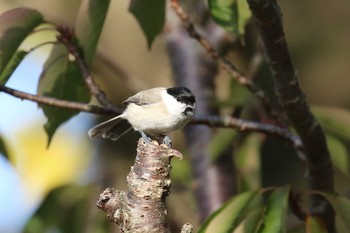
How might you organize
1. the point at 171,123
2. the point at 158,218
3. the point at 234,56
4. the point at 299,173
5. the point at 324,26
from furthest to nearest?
1. the point at 324,26
2. the point at 299,173
3. the point at 234,56
4. the point at 171,123
5. the point at 158,218

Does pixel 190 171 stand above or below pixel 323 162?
below

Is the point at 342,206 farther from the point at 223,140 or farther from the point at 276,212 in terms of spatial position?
the point at 223,140

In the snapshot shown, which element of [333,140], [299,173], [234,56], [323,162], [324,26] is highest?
[323,162]

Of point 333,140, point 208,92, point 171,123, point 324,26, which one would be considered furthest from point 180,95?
point 324,26

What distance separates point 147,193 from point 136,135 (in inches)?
100

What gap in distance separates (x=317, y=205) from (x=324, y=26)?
316cm

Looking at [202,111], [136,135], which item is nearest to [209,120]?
[202,111]

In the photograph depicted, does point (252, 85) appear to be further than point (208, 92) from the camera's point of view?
No

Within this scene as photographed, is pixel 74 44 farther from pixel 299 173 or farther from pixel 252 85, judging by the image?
pixel 299 173

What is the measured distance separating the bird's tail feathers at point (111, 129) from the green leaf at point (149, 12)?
311 millimetres

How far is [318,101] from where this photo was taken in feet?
17.4

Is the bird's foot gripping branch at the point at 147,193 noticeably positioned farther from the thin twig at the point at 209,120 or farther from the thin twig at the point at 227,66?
the thin twig at the point at 227,66

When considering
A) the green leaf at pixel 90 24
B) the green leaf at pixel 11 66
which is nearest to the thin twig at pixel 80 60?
the green leaf at pixel 90 24

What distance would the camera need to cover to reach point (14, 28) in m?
2.36
